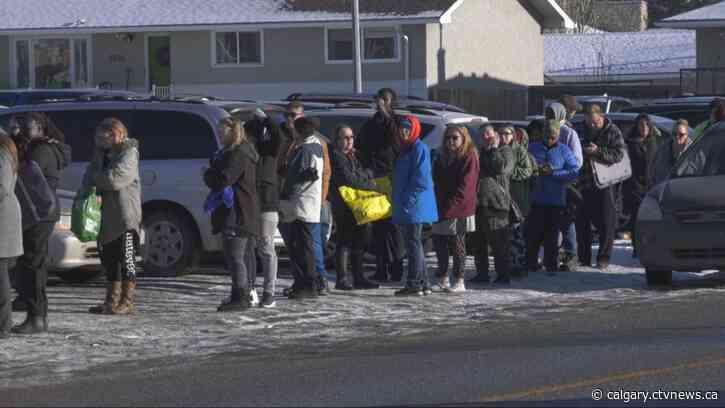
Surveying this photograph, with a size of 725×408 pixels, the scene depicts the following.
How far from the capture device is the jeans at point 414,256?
48.2 ft

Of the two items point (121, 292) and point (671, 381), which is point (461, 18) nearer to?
point (121, 292)

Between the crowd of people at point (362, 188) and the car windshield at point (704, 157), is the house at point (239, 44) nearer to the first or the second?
the crowd of people at point (362, 188)

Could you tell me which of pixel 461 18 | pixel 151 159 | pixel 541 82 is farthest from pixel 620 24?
pixel 151 159

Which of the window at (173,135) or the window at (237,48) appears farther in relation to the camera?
the window at (237,48)

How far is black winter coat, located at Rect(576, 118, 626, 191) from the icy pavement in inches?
41.4

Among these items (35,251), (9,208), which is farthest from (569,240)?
(9,208)

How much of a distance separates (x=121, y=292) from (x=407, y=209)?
2895mm

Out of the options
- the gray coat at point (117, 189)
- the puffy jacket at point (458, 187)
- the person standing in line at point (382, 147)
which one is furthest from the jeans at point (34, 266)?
the puffy jacket at point (458, 187)

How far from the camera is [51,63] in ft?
155

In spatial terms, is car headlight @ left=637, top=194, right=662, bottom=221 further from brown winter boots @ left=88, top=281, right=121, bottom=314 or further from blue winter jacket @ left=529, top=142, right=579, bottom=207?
brown winter boots @ left=88, top=281, right=121, bottom=314

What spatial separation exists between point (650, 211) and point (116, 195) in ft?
18.1

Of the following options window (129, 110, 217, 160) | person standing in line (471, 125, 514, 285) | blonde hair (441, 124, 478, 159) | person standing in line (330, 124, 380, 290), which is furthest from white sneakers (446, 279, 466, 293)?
window (129, 110, 217, 160)

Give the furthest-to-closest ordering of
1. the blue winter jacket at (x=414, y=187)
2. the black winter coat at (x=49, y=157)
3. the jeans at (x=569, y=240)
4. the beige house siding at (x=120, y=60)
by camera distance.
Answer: the beige house siding at (x=120, y=60), the jeans at (x=569, y=240), the blue winter jacket at (x=414, y=187), the black winter coat at (x=49, y=157)

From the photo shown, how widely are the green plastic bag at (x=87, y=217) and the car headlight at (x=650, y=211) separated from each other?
557 cm
